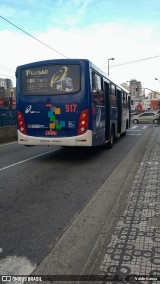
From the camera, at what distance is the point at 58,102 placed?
9953 mm

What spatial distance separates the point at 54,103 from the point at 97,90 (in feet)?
5.88

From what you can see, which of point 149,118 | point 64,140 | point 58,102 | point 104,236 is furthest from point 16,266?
point 149,118

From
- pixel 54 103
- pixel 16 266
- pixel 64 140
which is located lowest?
pixel 16 266

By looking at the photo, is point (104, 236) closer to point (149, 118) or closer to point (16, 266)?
point (16, 266)

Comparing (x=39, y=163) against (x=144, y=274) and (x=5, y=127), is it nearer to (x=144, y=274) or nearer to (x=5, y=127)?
(x=144, y=274)

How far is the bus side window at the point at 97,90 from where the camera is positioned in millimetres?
10330

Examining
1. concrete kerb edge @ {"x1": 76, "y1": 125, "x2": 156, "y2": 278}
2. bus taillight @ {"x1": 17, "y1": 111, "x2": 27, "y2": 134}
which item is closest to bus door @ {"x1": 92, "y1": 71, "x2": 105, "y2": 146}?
bus taillight @ {"x1": 17, "y1": 111, "x2": 27, "y2": 134}

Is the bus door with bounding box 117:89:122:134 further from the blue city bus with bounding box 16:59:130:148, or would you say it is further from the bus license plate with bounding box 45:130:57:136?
the bus license plate with bounding box 45:130:57:136

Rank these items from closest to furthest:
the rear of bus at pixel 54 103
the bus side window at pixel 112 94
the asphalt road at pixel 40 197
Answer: the asphalt road at pixel 40 197 < the rear of bus at pixel 54 103 < the bus side window at pixel 112 94

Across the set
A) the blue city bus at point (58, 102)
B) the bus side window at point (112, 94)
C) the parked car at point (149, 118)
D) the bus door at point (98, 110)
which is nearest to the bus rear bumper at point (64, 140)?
the blue city bus at point (58, 102)

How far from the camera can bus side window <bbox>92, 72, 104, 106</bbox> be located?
33.9 feet

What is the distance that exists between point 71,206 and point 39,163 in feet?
15.0

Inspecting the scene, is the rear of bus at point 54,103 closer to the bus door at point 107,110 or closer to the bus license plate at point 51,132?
the bus license plate at point 51,132

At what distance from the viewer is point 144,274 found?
3322mm
